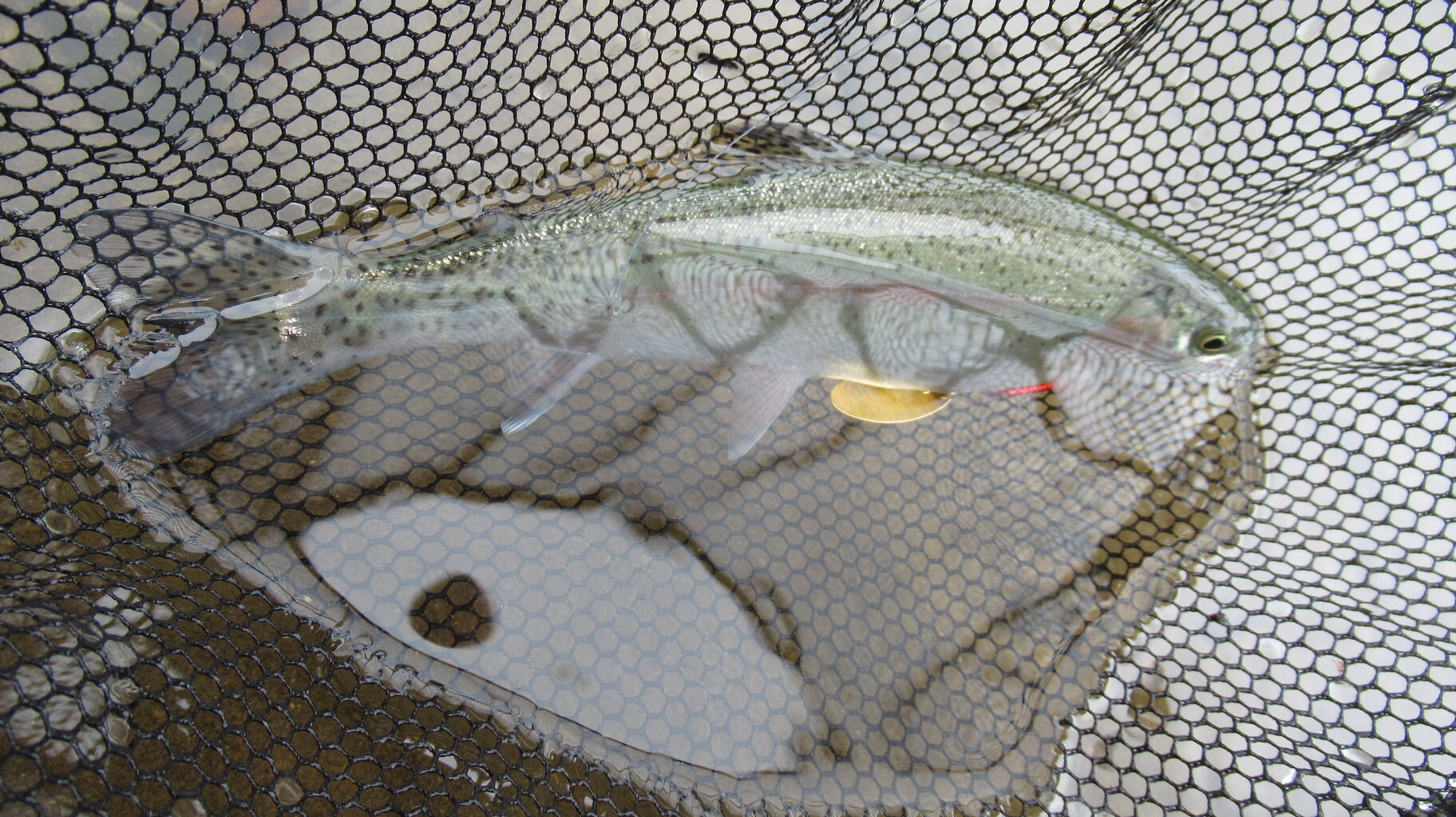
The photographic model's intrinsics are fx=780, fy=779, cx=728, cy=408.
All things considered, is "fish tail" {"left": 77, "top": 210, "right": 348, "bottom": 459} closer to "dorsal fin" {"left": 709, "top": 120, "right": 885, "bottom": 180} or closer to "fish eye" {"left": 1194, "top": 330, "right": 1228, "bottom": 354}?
"dorsal fin" {"left": 709, "top": 120, "right": 885, "bottom": 180}

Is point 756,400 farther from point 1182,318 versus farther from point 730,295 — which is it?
point 1182,318

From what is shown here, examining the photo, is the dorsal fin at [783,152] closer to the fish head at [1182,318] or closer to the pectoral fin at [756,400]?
the pectoral fin at [756,400]

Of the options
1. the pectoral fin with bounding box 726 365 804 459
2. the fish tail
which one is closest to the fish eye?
the pectoral fin with bounding box 726 365 804 459

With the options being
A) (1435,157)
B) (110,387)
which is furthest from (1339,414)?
(110,387)

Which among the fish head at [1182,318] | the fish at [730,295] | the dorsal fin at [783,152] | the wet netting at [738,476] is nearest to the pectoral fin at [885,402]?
the fish at [730,295]

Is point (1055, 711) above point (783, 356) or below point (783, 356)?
below

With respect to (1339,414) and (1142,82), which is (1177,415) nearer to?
(1339,414)
